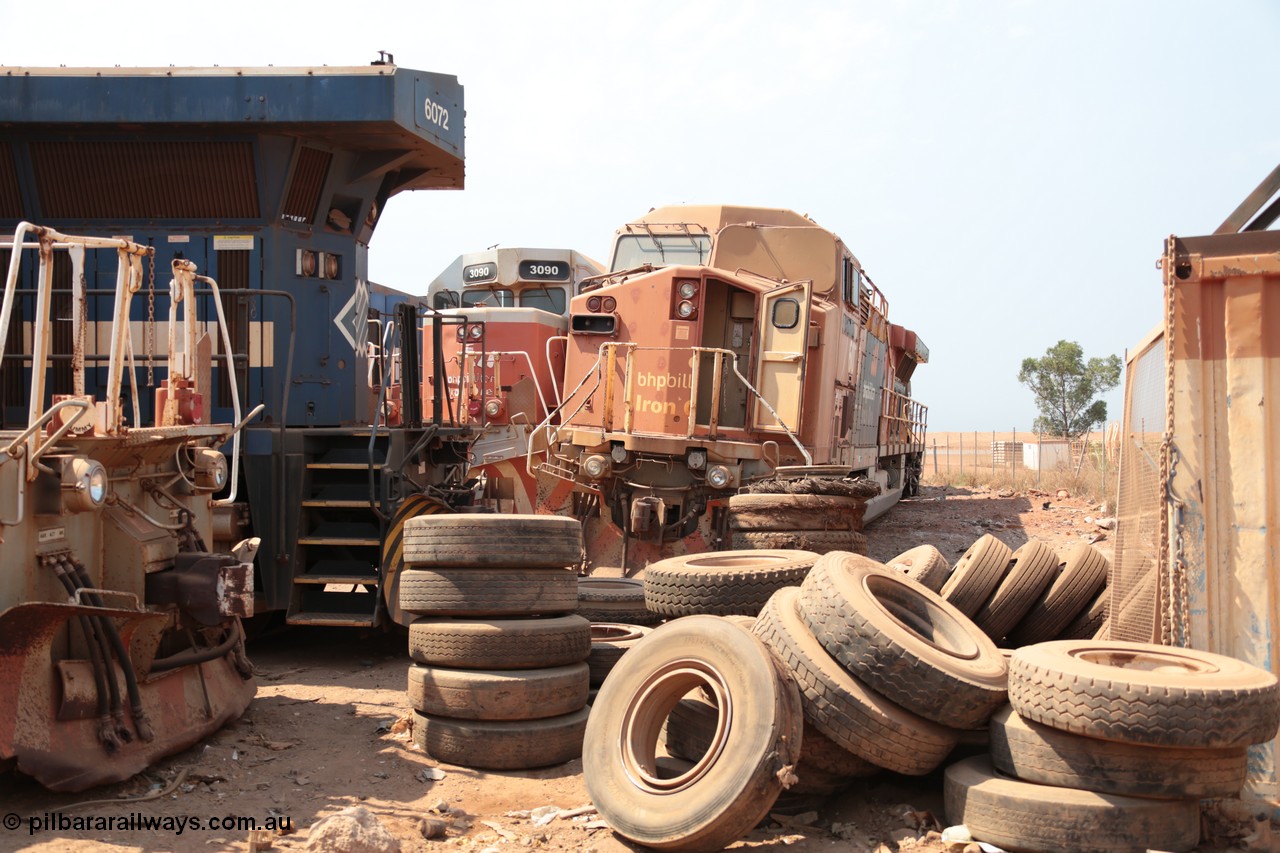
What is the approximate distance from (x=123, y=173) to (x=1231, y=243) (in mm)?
7432

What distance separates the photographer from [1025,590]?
6672 millimetres

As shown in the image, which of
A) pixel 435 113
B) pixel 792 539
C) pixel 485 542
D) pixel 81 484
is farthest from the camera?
pixel 435 113

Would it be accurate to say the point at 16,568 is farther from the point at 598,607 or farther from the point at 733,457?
the point at 733,457

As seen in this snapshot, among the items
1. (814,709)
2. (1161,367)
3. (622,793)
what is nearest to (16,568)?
(622,793)

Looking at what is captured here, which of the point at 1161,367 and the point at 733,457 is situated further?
the point at 733,457

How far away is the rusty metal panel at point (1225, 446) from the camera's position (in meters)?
4.98

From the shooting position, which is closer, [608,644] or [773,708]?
[773,708]

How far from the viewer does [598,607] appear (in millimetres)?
7500

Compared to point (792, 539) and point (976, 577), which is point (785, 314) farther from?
point (976, 577)

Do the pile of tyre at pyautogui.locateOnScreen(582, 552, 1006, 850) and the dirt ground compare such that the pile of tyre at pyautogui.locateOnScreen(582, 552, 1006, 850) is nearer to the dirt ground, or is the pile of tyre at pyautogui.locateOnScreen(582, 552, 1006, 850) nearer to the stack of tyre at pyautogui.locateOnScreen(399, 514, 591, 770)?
the dirt ground

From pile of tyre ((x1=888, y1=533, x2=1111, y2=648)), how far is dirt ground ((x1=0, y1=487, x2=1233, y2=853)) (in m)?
1.76

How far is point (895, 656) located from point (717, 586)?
1580 millimetres

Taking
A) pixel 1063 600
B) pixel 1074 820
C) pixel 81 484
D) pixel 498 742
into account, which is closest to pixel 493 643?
pixel 498 742

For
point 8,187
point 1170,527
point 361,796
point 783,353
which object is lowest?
point 361,796
